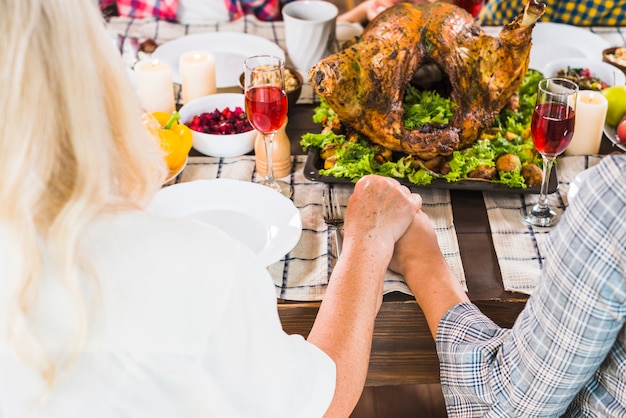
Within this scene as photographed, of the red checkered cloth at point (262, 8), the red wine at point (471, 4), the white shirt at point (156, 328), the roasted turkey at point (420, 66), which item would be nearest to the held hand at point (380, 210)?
the roasted turkey at point (420, 66)

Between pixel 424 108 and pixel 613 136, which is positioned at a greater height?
pixel 424 108

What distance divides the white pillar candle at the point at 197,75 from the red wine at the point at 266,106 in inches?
14.9

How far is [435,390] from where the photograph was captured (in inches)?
79.9

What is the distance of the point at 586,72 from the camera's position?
6.12ft

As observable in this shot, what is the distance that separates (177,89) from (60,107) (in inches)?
50.2

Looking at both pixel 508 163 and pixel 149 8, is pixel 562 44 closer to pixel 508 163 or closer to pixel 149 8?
pixel 508 163

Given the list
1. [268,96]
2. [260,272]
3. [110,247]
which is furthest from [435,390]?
[110,247]

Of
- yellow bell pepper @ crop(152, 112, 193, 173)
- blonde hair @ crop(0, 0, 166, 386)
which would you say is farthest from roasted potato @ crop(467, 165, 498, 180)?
blonde hair @ crop(0, 0, 166, 386)

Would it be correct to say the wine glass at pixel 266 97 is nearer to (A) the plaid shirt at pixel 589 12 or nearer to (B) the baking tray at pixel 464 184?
(B) the baking tray at pixel 464 184

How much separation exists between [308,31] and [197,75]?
350mm

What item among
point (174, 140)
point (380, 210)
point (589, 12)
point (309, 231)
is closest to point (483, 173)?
point (380, 210)

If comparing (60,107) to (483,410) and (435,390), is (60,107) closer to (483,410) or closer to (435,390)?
(483,410)

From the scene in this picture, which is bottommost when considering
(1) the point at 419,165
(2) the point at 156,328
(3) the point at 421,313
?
(3) the point at 421,313

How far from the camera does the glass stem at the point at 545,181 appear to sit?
4.76 ft
